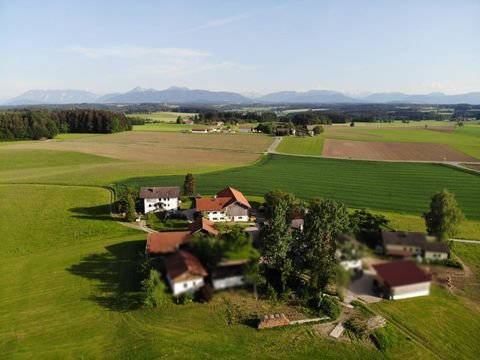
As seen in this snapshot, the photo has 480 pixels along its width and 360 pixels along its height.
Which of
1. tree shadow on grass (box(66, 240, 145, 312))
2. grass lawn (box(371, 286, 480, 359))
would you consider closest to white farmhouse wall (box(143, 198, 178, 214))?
tree shadow on grass (box(66, 240, 145, 312))

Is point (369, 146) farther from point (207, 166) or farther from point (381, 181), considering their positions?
point (207, 166)

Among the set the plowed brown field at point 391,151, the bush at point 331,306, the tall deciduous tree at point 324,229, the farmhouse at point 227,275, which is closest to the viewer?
the farmhouse at point 227,275

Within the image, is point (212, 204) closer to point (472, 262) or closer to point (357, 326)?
point (357, 326)

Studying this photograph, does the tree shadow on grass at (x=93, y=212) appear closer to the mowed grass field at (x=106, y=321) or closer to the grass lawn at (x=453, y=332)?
the mowed grass field at (x=106, y=321)

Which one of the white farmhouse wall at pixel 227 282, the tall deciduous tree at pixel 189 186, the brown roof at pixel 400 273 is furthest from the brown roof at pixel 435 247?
the tall deciduous tree at pixel 189 186

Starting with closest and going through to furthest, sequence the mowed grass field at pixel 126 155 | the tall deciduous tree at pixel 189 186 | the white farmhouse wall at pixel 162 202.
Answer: the white farmhouse wall at pixel 162 202, the tall deciduous tree at pixel 189 186, the mowed grass field at pixel 126 155

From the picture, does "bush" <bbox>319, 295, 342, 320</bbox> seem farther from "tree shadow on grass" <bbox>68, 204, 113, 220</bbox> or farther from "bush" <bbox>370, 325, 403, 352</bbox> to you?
"tree shadow on grass" <bbox>68, 204, 113, 220</bbox>
